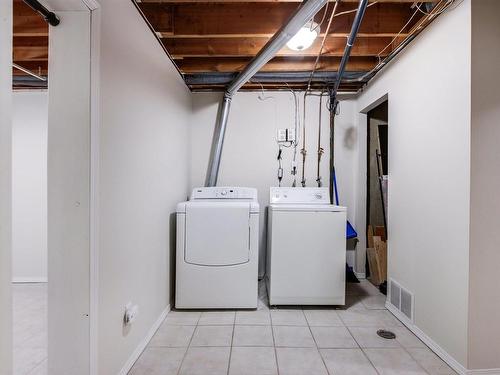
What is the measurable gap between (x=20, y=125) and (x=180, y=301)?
8.94 feet

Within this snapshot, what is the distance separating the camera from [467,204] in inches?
61.9

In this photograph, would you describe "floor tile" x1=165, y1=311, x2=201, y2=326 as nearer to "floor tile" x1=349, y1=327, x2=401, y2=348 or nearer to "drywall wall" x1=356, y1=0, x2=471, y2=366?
"floor tile" x1=349, y1=327, x2=401, y2=348

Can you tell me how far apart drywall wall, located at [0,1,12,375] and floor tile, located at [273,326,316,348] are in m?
1.60

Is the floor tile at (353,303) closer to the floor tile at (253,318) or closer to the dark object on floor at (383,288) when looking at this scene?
the dark object on floor at (383,288)

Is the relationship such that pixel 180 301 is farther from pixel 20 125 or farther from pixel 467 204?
pixel 20 125

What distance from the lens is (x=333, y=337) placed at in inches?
80.8

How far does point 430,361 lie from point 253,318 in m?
1.27

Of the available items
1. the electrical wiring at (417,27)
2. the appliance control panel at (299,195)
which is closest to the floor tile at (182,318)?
the appliance control panel at (299,195)

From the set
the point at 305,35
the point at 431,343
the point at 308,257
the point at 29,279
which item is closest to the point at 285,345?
the point at 308,257

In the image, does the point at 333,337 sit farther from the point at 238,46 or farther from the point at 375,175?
the point at 238,46

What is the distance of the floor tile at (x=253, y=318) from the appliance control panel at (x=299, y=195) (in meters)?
1.16


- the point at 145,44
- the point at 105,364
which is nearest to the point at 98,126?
the point at 145,44

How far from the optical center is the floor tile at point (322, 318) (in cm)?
227

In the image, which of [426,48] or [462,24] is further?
[426,48]
